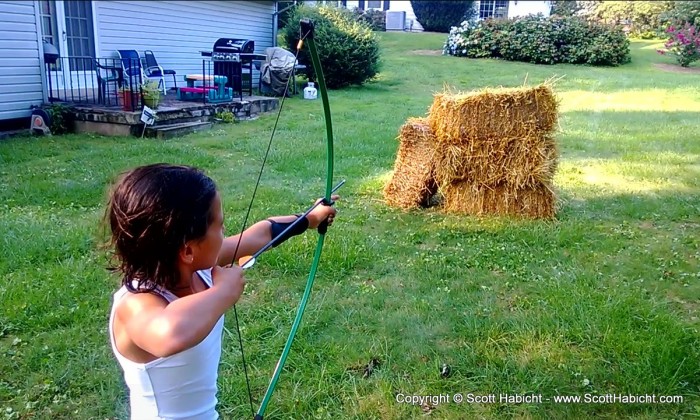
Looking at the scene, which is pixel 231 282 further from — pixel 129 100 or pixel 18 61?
pixel 18 61

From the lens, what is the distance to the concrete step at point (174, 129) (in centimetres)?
879

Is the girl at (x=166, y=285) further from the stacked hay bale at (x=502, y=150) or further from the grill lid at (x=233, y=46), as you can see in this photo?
the grill lid at (x=233, y=46)

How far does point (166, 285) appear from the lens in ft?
4.66

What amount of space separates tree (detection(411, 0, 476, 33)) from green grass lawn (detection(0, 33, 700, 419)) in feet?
73.3

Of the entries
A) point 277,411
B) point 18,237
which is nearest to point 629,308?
point 277,411

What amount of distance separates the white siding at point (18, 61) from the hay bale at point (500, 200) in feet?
22.5

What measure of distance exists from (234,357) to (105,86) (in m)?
8.69

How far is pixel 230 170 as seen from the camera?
6.89 meters

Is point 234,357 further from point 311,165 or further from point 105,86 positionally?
point 105,86

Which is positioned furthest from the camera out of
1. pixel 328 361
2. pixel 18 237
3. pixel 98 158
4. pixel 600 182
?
pixel 98 158

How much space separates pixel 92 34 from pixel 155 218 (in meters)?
10.3

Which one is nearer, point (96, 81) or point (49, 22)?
point (49, 22)

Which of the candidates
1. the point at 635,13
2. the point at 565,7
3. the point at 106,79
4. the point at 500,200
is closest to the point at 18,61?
the point at 106,79

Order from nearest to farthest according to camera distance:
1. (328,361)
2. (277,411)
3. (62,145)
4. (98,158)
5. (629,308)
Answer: (277,411) < (328,361) < (629,308) < (98,158) < (62,145)
